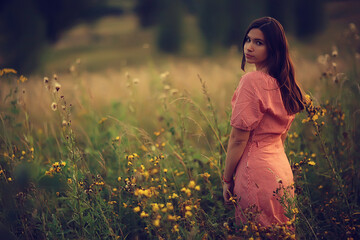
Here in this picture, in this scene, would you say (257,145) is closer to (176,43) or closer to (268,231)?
(268,231)

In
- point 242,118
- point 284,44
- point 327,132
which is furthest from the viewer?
point 327,132

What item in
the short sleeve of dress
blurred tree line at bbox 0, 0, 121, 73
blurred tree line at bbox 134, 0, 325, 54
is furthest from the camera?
blurred tree line at bbox 134, 0, 325, 54

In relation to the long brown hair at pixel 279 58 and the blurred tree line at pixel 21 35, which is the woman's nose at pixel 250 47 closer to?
the long brown hair at pixel 279 58

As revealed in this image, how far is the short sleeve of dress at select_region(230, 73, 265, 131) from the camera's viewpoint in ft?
6.12

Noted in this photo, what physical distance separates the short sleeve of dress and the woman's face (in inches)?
7.7

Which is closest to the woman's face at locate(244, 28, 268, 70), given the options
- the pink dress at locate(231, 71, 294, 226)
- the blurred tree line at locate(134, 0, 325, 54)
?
the pink dress at locate(231, 71, 294, 226)

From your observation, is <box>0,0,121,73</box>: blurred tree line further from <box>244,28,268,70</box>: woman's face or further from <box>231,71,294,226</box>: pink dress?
<box>231,71,294,226</box>: pink dress

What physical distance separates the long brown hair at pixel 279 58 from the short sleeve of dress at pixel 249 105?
195 mm

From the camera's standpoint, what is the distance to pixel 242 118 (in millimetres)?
1870

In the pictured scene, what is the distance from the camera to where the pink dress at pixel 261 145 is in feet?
6.16

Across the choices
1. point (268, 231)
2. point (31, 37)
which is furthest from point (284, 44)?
point (31, 37)

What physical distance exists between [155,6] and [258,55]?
49.3 m

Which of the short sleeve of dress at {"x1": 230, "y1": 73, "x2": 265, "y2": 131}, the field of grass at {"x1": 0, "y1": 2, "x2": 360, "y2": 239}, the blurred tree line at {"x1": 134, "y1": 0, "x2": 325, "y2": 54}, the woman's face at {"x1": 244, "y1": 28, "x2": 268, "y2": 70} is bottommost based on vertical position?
the field of grass at {"x1": 0, "y1": 2, "x2": 360, "y2": 239}

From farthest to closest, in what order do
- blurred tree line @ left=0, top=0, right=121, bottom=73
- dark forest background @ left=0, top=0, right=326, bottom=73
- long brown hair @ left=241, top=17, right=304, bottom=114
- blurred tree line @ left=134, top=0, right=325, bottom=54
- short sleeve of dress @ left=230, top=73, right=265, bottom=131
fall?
1. blurred tree line @ left=134, top=0, right=325, bottom=54
2. dark forest background @ left=0, top=0, right=326, bottom=73
3. blurred tree line @ left=0, top=0, right=121, bottom=73
4. long brown hair @ left=241, top=17, right=304, bottom=114
5. short sleeve of dress @ left=230, top=73, right=265, bottom=131
